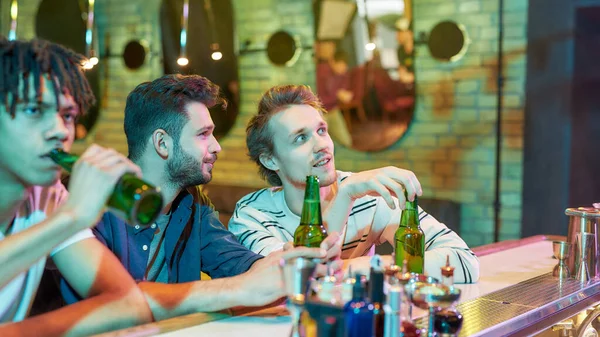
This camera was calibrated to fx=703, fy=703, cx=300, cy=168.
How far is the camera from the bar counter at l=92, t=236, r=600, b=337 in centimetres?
134

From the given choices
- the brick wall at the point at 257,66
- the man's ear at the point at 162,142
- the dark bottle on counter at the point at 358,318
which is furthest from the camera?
the brick wall at the point at 257,66

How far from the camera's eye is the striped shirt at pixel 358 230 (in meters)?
1.87

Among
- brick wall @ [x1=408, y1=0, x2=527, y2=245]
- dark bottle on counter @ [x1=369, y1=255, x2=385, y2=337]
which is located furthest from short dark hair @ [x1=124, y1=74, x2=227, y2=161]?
brick wall @ [x1=408, y1=0, x2=527, y2=245]

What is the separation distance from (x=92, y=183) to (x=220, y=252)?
2.86 feet

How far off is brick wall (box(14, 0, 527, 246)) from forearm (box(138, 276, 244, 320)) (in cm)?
328

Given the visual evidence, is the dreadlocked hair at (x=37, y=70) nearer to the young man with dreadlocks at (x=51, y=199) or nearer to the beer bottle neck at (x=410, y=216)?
the young man with dreadlocks at (x=51, y=199)

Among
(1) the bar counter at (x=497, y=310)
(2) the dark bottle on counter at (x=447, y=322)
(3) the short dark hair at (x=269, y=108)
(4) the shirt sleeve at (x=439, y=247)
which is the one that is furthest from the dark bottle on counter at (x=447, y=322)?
(3) the short dark hair at (x=269, y=108)

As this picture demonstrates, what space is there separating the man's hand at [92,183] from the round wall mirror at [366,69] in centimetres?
375

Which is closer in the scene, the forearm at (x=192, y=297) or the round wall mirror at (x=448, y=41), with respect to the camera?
the forearm at (x=192, y=297)

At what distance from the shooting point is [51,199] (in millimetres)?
1480

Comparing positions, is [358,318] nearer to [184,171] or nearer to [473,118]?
[184,171]

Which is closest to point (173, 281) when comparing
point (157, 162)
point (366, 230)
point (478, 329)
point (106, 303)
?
point (157, 162)

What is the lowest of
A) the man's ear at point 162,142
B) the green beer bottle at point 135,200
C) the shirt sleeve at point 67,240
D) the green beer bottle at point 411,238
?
the green beer bottle at point 411,238

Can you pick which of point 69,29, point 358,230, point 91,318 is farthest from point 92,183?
point 69,29
